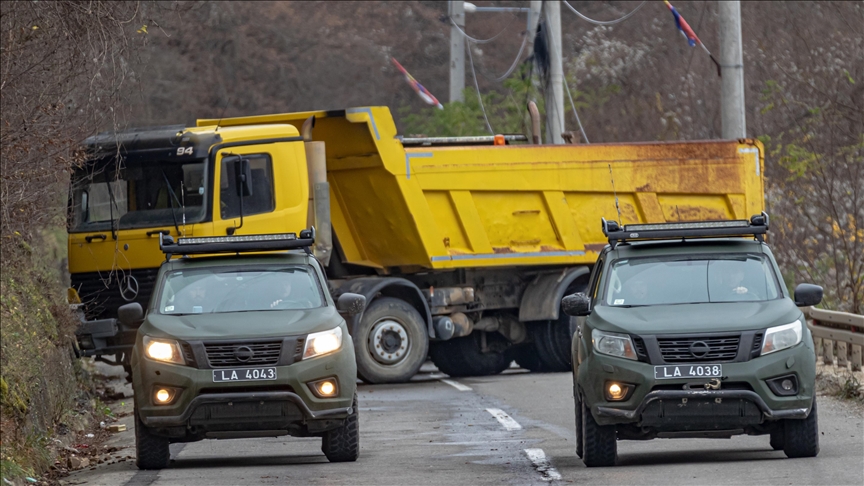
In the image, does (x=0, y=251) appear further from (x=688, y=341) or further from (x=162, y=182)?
(x=688, y=341)

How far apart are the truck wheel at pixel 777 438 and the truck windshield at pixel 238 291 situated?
368 centimetres

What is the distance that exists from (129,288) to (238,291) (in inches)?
216

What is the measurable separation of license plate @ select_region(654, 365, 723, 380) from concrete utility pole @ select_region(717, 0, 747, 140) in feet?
41.3

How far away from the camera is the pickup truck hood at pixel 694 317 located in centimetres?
1041

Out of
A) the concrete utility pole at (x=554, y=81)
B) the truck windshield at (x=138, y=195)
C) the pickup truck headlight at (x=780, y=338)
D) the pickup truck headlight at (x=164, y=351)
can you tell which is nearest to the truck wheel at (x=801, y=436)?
the pickup truck headlight at (x=780, y=338)

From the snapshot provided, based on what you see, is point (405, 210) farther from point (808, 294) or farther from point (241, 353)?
point (808, 294)

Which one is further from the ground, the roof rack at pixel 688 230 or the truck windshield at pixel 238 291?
the roof rack at pixel 688 230

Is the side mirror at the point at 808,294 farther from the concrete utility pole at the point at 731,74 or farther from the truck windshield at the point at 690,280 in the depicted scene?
the concrete utility pole at the point at 731,74

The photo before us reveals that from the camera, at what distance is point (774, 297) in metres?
11.1

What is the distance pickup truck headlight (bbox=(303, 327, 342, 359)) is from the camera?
1122 cm

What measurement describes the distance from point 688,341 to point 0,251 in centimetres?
633

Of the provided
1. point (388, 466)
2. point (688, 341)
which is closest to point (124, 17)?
point (388, 466)

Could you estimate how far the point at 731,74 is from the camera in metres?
22.5

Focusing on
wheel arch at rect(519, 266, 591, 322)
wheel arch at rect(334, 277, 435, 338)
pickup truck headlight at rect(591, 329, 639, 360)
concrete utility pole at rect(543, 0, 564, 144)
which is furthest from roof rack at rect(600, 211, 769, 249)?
concrete utility pole at rect(543, 0, 564, 144)
